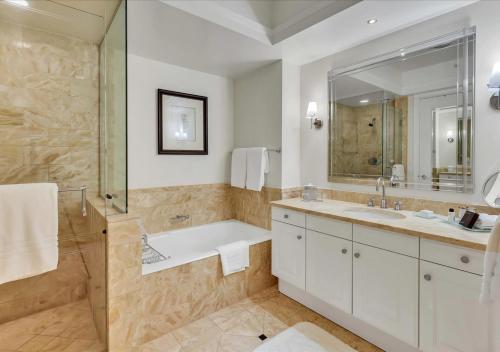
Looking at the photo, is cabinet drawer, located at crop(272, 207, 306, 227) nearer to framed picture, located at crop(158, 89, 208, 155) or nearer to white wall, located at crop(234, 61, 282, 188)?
white wall, located at crop(234, 61, 282, 188)

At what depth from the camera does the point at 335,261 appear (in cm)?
197

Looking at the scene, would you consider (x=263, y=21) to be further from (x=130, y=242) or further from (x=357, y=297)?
(x=357, y=297)

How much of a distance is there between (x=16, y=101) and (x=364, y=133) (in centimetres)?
296

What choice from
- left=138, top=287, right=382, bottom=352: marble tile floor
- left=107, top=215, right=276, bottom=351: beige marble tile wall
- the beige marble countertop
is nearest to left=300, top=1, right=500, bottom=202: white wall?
the beige marble countertop

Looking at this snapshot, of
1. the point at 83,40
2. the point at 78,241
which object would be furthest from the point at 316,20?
the point at 78,241

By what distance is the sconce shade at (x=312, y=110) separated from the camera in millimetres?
2688

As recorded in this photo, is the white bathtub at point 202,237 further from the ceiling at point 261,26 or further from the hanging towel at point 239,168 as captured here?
the ceiling at point 261,26

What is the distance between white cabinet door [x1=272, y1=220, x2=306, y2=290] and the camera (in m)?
2.23

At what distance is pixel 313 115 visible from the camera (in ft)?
9.00

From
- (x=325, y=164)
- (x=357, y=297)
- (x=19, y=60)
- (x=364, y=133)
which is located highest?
(x=19, y=60)

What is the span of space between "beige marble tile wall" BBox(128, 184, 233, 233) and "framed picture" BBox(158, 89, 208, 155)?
1.47ft

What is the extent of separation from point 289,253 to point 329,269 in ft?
1.38

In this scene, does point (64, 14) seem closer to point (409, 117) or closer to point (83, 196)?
point (83, 196)

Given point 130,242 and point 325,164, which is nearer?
point 130,242
